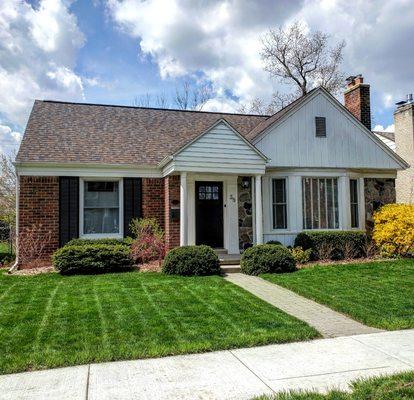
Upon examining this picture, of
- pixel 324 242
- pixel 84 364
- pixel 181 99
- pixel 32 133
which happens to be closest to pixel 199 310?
pixel 84 364

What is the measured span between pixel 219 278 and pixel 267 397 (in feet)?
19.4

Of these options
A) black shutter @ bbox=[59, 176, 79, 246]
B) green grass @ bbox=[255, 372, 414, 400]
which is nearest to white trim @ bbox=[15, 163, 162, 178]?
black shutter @ bbox=[59, 176, 79, 246]

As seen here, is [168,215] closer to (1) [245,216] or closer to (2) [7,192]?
(1) [245,216]

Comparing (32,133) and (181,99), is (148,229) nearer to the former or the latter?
(32,133)

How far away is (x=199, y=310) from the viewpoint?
661 cm

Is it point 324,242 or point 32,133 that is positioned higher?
point 32,133

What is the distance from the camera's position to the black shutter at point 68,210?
1174 centimetres

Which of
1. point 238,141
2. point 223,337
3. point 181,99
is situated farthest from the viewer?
point 181,99

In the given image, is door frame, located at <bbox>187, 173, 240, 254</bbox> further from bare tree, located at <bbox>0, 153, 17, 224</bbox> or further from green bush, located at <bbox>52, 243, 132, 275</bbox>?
bare tree, located at <bbox>0, 153, 17, 224</bbox>

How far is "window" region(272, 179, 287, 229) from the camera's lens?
43.2 ft

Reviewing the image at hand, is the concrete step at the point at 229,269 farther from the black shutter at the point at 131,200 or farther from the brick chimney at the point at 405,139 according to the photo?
the brick chimney at the point at 405,139

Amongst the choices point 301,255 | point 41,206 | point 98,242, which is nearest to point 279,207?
point 301,255

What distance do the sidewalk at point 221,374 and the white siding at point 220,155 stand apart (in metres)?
6.88

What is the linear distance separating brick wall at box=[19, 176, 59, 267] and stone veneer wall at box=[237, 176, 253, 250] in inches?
222
